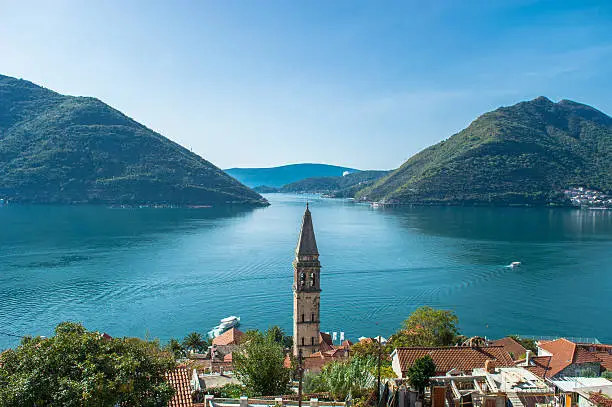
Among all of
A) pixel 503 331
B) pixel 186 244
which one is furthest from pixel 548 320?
pixel 186 244

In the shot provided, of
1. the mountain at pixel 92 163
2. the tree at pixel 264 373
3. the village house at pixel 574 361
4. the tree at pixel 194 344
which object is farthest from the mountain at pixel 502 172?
the tree at pixel 264 373

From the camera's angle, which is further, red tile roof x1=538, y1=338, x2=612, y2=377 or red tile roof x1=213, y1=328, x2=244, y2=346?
red tile roof x1=213, y1=328, x2=244, y2=346

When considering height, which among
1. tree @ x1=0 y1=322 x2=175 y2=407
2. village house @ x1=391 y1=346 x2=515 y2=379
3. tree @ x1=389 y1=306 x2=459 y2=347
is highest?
tree @ x1=0 y1=322 x2=175 y2=407

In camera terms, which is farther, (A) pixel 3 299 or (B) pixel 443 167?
(B) pixel 443 167

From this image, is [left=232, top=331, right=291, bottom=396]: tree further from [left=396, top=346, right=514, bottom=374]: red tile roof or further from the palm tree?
the palm tree

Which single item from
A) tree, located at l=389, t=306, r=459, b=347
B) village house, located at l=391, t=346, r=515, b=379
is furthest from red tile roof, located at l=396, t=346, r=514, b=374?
tree, located at l=389, t=306, r=459, b=347

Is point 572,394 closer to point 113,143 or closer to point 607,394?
point 607,394
